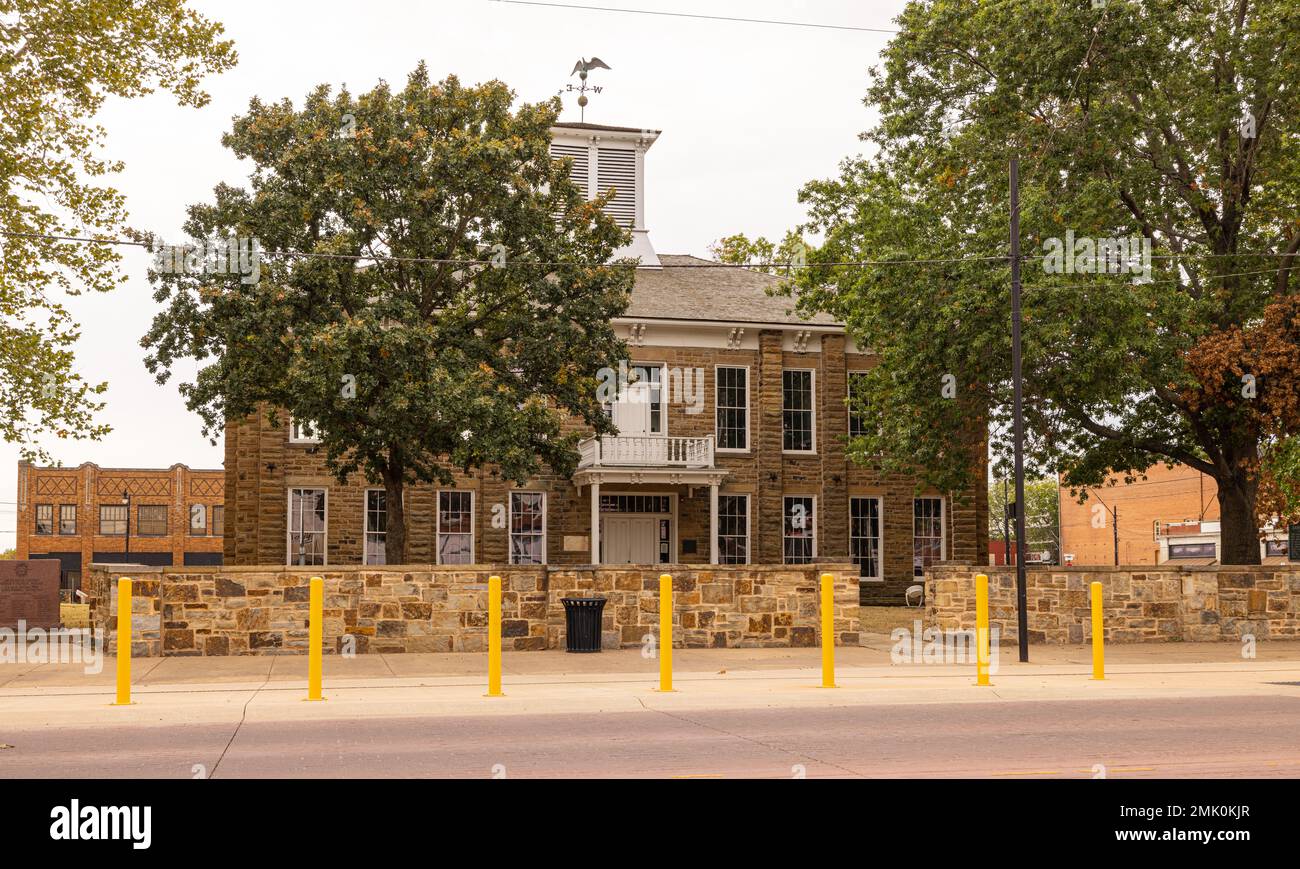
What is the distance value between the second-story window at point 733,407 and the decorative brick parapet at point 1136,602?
13.5m

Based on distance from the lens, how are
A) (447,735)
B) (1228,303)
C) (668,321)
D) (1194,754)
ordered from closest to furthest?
(1194,754), (447,735), (1228,303), (668,321)

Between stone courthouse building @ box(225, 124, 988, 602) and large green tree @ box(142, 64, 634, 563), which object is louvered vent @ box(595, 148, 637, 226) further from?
large green tree @ box(142, 64, 634, 563)

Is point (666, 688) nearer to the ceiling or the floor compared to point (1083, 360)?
nearer to the floor

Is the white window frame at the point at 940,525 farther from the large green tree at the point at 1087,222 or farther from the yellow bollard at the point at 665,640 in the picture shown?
the yellow bollard at the point at 665,640

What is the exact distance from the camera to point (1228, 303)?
27.1 metres

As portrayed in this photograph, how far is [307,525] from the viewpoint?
106ft

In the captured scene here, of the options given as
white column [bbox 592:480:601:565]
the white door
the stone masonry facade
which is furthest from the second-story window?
white column [bbox 592:480:601:565]

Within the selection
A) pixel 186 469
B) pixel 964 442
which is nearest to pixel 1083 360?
pixel 964 442

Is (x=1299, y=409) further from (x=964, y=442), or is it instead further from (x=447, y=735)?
(x=447, y=735)

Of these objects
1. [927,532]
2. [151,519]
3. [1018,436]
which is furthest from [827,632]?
[151,519]

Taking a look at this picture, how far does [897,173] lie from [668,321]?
696cm

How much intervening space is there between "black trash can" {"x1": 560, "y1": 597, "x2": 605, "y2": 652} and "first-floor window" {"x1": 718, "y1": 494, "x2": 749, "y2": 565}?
14948 mm

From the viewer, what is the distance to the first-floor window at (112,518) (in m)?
75.1

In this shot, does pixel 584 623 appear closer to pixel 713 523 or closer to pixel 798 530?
pixel 713 523
